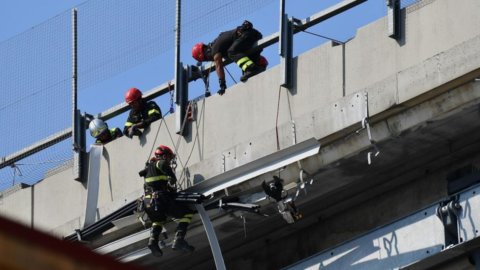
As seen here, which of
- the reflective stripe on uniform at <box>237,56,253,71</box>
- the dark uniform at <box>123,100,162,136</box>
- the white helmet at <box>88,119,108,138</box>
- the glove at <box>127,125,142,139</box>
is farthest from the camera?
the white helmet at <box>88,119,108,138</box>

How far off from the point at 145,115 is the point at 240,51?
193 centimetres

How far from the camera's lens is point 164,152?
13281mm

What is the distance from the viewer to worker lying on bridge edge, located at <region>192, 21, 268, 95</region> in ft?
44.6

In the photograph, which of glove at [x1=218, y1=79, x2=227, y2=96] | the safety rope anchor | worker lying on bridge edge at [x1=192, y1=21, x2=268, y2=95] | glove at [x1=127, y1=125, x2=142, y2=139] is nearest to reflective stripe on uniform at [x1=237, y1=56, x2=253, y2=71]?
worker lying on bridge edge at [x1=192, y1=21, x2=268, y2=95]

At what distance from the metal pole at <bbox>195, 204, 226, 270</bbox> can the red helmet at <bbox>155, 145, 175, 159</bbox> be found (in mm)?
952

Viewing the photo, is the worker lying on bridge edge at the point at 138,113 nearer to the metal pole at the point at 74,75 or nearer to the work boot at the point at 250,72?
the metal pole at the point at 74,75

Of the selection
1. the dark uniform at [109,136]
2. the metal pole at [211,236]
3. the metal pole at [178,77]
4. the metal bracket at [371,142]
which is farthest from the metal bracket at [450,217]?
the dark uniform at [109,136]

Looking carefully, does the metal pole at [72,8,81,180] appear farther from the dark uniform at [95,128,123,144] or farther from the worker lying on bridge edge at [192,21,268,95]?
the worker lying on bridge edge at [192,21,268,95]

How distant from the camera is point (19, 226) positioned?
4.07 feet

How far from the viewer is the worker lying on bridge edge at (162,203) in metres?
12.8

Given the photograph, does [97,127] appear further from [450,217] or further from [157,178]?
[450,217]

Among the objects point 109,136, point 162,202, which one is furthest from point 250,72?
point 109,136

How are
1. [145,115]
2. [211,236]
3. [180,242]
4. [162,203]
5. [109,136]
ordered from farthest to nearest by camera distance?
[109,136] < [145,115] < [180,242] < [162,203] < [211,236]

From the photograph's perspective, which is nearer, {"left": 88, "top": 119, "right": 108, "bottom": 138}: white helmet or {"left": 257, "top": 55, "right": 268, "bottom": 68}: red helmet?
{"left": 257, "top": 55, "right": 268, "bottom": 68}: red helmet
